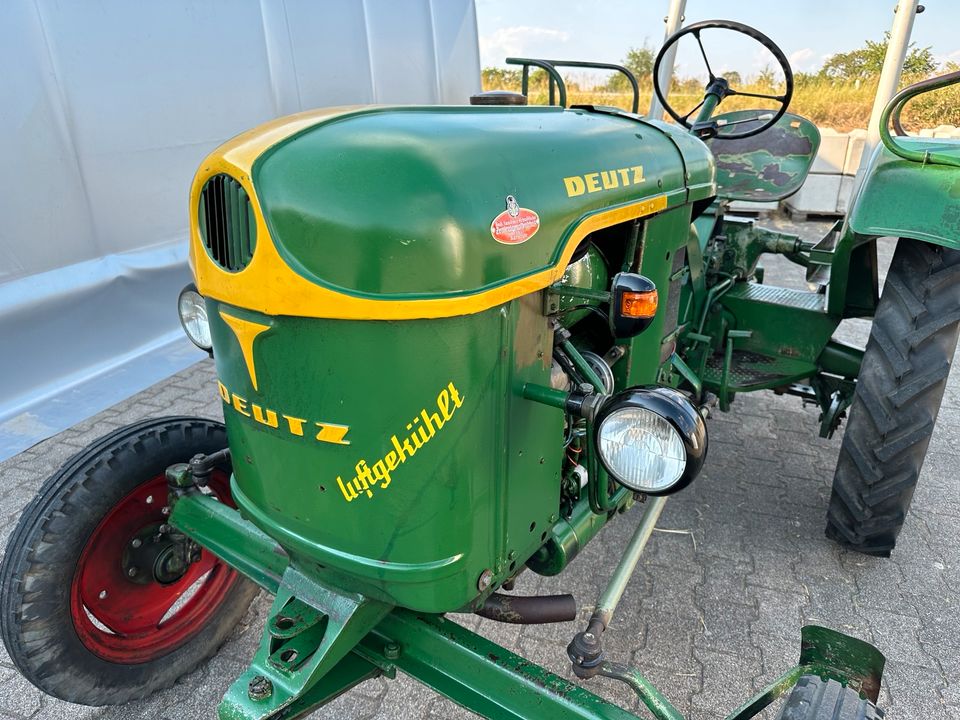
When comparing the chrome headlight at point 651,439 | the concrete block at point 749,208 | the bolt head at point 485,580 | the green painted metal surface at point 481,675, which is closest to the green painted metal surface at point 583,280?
the chrome headlight at point 651,439

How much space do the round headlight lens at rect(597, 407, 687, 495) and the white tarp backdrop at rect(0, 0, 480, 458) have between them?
3.25m

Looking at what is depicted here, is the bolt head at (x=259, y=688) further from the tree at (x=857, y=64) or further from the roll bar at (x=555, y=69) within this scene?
the tree at (x=857, y=64)

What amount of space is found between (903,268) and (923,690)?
132cm

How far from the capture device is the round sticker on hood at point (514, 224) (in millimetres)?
1192

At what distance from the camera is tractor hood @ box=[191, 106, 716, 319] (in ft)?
3.63

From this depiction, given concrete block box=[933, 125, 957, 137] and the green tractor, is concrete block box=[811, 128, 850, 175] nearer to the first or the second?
concrete block box=[933, 125, 957, 137]

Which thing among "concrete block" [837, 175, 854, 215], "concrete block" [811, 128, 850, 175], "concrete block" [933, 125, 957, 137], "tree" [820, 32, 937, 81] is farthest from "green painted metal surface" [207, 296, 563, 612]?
"tree" [820, 32, 937, 81]

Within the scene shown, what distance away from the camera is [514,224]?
1.23 m

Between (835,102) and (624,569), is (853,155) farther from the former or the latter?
(835,102)

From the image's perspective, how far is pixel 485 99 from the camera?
1.74 m

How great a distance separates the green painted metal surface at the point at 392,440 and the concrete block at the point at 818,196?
315 inches

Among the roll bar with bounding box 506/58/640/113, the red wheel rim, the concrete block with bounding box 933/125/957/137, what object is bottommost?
the concrete block with bounding box 933/125/957/137

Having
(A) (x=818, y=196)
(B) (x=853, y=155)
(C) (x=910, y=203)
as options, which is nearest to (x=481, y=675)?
(C) (x=910, y=203)

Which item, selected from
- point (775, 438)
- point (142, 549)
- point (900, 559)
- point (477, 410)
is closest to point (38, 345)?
point (142, 549)
